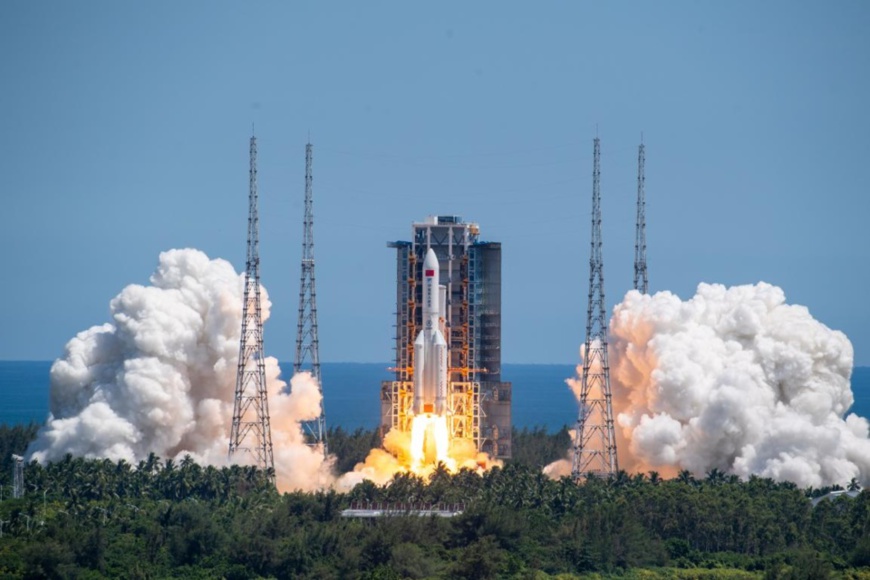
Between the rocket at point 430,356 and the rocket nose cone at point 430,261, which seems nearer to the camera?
the rocket nose cone at point 430,261

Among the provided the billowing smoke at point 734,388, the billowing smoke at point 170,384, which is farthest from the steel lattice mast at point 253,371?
the billowing smoke at point 734,388

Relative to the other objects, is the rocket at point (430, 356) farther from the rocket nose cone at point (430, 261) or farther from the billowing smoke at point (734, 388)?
the billowing smoke at point (734, 388)

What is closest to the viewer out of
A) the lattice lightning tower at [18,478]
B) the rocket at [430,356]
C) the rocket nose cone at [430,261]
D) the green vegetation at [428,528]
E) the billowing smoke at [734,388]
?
the green vegetation at [428,528]

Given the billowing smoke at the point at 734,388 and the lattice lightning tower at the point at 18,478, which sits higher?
the billowing smoke at the point at 734,388

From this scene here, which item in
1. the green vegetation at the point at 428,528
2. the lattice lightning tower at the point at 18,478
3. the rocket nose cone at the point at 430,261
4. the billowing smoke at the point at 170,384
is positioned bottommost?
the green vegetation at the point at 428,528

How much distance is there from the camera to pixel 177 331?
99.2 meters

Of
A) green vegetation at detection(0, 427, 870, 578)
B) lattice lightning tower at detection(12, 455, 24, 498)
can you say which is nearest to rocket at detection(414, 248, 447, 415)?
green vegetation at detection(0, 427, 870, 578)

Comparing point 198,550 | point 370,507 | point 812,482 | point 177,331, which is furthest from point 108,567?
point 812,482

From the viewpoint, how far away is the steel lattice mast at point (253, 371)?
92250mm

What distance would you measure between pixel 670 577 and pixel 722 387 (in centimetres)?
1791

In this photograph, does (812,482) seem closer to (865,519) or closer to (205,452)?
(865,519)

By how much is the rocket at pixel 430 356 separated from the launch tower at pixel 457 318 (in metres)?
1.70

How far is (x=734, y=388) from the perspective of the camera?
9688 centimetres

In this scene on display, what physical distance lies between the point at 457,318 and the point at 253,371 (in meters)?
11.3
